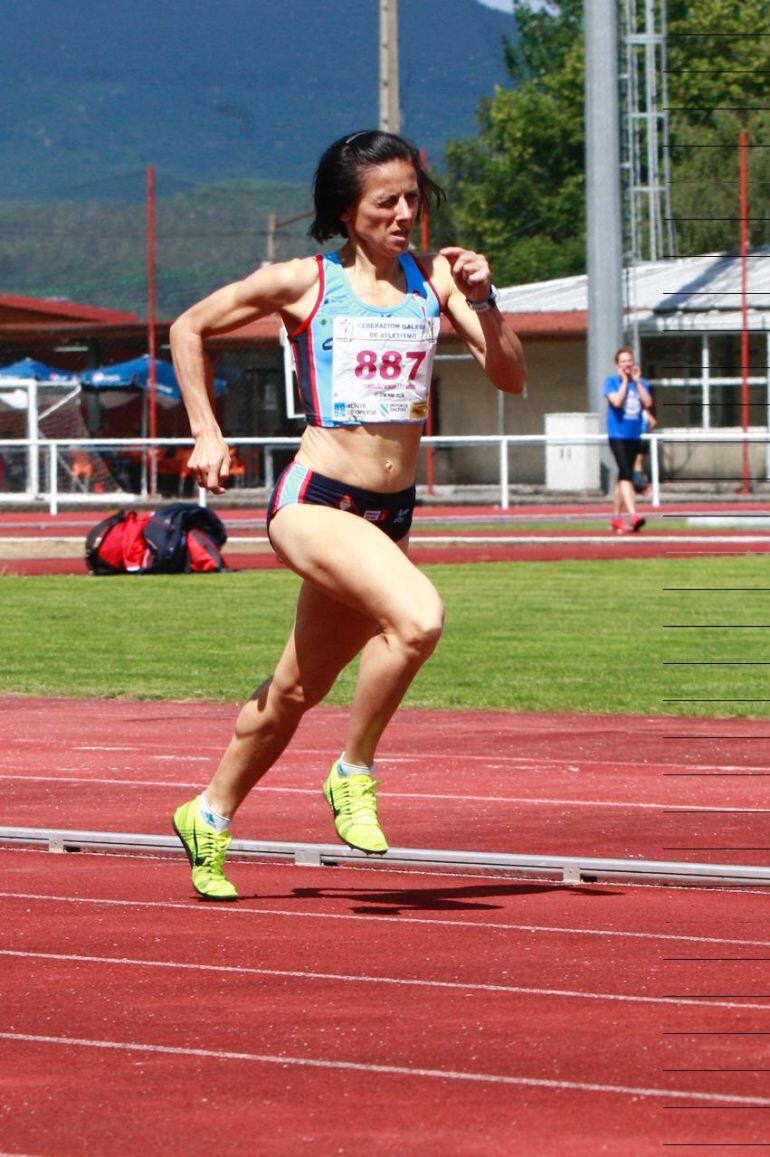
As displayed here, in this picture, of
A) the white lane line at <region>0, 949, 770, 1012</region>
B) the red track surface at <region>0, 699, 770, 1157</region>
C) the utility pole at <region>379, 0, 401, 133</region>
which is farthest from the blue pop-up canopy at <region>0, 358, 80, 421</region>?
the white lane line at <region>0, 949, 770, 1012</region>

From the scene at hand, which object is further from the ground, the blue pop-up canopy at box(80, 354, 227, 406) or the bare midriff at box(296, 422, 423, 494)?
the blue pop-up canopy at box(80, 354, 227, 406)

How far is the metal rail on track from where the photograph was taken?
645 cm

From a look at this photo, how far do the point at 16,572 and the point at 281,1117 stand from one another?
18.3 meters

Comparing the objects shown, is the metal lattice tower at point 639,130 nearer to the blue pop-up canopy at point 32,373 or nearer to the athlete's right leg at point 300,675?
the blue pop-up canopy at point 32,373

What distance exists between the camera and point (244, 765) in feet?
20.9

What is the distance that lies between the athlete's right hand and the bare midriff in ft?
1.09

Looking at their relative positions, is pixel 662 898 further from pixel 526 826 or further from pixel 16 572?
pixel 16 572

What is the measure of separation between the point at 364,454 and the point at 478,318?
49 centimetres

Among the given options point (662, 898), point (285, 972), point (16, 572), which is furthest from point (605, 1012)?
point (16, 572)

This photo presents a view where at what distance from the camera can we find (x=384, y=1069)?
14.4ft

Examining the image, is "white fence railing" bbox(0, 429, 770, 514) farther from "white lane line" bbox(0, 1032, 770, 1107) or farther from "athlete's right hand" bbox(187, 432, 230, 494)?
"white lane line" bbox(0, 1032, 770, 1107)

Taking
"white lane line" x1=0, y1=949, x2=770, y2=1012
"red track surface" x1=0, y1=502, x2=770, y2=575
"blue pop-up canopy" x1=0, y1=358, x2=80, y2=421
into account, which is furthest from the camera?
"blue pop-up canopy" x1=0, y1=358, x2=80, y2=421

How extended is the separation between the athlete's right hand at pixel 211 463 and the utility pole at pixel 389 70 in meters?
29.2

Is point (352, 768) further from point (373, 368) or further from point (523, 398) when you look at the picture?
point (523, 398)
